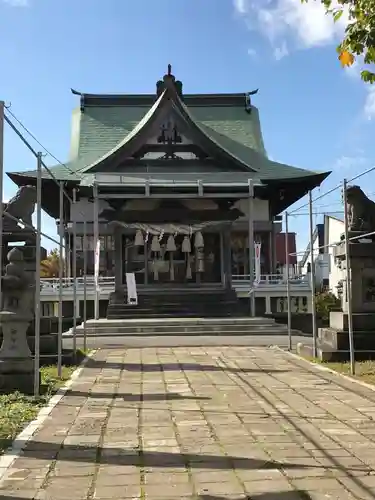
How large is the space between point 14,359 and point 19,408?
1.19m

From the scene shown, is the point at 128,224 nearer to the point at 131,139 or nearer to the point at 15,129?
the point at 131,139

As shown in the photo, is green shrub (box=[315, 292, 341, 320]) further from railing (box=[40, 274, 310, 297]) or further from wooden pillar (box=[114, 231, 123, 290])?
wooden pillar (box=[114, 231, 123, 290])

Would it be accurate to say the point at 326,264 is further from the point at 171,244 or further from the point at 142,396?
the point at 142,396

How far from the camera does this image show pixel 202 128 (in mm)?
26469

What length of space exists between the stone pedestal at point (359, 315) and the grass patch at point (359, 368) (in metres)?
0.23

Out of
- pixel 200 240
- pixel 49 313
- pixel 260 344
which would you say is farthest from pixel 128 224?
pixel 260 344

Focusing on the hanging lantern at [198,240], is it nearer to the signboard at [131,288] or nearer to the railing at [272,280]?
the railing at [272,280]

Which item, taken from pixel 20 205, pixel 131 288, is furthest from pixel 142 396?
pixel 131 288

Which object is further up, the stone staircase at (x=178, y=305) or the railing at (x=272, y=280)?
the railing at (x=272, y=280)

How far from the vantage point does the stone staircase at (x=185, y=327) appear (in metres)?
18.0

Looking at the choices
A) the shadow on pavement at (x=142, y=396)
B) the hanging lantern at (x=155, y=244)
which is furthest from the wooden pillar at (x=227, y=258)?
the shadow on pavement at (x=142, y=396)

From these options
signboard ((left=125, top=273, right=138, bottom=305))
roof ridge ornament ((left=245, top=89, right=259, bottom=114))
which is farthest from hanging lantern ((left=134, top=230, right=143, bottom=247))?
roof ridge ornament ((left=245, top=89, right=259, bottom=114))

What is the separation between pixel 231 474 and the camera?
4.21m

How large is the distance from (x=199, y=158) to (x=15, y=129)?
19798 mm
